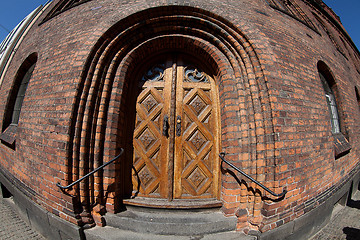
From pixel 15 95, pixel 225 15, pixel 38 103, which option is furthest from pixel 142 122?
pixel 15 95

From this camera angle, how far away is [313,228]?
2.40m

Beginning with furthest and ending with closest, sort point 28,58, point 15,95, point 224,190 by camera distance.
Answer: point 15,95
point 28,58
point 224,190

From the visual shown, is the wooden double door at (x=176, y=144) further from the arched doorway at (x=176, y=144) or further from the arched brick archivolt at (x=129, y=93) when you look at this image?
the arched brick archivolt at (x=129, y=93)

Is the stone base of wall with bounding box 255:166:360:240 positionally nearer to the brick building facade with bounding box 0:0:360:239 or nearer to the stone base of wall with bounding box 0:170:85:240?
Result: the brick building facade with bounding box 0:0:360:239

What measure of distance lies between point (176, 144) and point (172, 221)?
1.12 metres

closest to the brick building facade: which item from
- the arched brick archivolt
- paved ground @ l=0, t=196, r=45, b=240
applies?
the arched brick archivolt

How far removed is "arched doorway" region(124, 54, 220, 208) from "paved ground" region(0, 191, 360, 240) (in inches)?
74.7

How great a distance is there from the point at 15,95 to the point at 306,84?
6857 mm

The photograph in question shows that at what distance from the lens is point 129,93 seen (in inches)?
100

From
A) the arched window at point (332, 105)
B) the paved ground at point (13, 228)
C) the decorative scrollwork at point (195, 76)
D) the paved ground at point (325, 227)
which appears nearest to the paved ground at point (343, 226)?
the paved ground at point (325, 227)

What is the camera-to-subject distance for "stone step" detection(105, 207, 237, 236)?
205 cm

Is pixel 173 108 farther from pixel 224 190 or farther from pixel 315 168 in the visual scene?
pixel 315 168

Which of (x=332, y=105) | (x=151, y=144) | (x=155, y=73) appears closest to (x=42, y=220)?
(x=151, y=144)

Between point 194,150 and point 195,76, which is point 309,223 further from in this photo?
point 195,76
